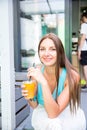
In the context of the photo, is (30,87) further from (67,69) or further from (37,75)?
(67,69)

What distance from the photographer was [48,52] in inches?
63.8

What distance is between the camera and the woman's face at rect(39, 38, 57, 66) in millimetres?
1612

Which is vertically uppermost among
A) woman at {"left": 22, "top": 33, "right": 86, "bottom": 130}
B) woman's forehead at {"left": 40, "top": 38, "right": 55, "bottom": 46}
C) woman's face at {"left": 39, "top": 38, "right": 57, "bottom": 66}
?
woman's forehead at {"left": 40, "top": 38, "right": 55, "bottom": 46}

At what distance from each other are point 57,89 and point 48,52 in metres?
0.23

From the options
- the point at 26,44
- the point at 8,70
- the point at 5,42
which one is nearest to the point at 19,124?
the point at 8,70

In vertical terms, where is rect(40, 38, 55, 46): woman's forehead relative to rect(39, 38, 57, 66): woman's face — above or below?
above

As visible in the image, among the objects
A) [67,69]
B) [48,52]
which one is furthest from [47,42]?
[67,69]

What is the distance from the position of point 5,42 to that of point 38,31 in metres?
3.37

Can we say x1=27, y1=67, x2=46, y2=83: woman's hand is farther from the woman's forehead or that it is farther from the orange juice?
the woman's forehead

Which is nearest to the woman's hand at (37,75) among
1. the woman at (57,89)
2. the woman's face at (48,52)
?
the woman at (57,89)

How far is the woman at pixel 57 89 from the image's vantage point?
5.12ft

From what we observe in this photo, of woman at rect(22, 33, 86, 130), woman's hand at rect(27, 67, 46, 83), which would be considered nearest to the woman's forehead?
woman at rect(22, 33, 86, 130)

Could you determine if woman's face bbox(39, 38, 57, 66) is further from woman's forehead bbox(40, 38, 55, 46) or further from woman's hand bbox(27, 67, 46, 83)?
woman's hand bbox(27, 67, 46, 83)

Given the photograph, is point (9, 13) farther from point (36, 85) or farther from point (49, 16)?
point (49, 16)
